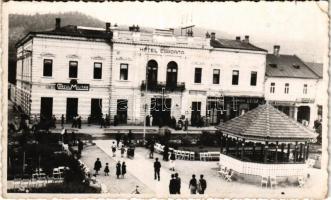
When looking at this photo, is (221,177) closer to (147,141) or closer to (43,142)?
(147,141)

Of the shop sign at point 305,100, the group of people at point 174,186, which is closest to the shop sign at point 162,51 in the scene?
the shop sign at point 305,100

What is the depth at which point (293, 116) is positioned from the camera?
1628 cm

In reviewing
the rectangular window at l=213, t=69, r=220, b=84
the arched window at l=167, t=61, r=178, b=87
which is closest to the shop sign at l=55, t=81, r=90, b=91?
the arched window at l=167, t=61, r=178, b=87

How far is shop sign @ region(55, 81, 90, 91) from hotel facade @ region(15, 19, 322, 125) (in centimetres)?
3

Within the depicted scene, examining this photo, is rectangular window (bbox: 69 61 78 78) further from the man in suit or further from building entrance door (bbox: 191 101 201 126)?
the man in suit

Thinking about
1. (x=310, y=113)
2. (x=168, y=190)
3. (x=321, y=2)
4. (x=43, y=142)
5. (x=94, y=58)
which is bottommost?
(x=168, y=190)

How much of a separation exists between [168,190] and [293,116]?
15.5 ft

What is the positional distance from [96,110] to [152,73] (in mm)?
2168

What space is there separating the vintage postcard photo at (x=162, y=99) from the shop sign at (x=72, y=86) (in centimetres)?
4

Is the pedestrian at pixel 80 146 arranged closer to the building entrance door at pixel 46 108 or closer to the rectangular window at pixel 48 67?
the building entrance door at pixel 46 108

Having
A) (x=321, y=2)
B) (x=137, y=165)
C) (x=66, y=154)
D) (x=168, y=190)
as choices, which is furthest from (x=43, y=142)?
(x=321, y=2)

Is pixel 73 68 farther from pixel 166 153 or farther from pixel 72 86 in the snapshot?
pixel 166 153

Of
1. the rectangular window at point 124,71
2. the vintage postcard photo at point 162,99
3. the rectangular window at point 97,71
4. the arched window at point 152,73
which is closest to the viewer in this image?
the vintage postcard photo at point 162,99

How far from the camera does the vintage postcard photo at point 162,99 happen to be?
14172 millimetres
